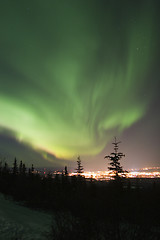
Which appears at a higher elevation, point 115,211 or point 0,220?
point 115,211

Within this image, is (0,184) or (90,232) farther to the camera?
(0,184)

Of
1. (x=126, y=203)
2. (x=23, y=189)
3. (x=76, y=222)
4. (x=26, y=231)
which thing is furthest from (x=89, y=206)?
(x=23, y=189)

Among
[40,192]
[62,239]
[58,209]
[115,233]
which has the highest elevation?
[58,209]

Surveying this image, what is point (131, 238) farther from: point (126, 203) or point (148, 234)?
point (126, 203)

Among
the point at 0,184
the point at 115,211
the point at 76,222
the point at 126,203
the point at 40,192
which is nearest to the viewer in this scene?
the point at 115,211

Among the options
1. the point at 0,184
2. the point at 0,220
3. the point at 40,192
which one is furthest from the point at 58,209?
the point at 0,184

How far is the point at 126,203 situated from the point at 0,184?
36.1 metres

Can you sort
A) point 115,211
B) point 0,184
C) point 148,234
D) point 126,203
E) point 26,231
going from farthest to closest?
1. point 0,184
2. point 26,231
3. point 126,203
4. point 115,211
5. point 148,234

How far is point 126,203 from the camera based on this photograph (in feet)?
16.8

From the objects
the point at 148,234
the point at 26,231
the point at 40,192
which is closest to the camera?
the point at 148,234

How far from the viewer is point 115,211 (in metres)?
4.25

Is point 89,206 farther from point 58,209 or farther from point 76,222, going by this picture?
point 58,209

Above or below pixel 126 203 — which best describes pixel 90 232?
below

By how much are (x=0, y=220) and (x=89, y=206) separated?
29.6 ft
